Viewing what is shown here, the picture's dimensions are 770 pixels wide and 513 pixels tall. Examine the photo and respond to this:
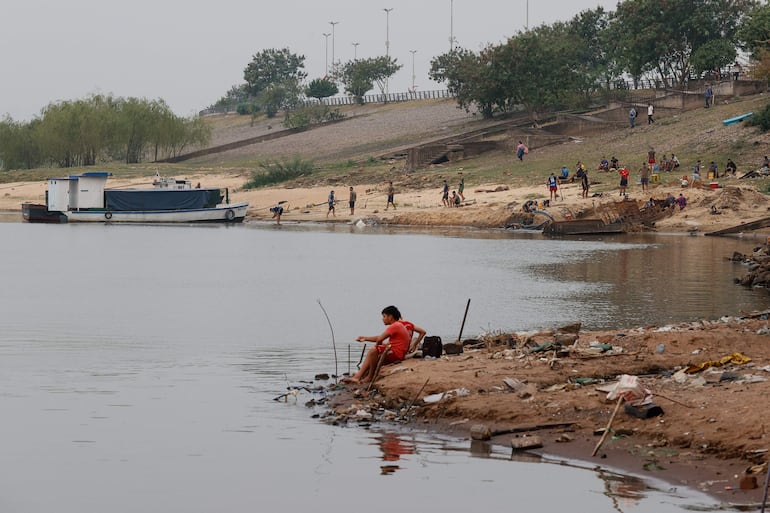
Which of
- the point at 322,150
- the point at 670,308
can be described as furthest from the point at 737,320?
the point at 322,150

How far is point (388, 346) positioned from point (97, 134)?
82309mm

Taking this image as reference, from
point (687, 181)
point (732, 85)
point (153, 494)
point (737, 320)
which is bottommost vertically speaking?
point (153, 494)

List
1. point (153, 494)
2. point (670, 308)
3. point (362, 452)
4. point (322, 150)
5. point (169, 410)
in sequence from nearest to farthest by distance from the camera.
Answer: point (153, 494) → point (362, 452) → point (169, 410) → point (670, 308) → point (322, 150)

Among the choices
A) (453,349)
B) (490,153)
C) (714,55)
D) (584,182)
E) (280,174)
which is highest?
(714,55)

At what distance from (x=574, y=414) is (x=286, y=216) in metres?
52.0

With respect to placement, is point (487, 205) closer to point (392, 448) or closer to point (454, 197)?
point (454, 197)

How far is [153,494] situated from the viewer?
1176cm

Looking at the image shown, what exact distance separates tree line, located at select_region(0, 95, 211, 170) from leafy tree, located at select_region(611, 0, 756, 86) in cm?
3741

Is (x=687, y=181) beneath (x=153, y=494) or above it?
above

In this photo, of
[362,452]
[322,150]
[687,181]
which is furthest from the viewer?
[322,150]

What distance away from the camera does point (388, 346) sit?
15969 mm

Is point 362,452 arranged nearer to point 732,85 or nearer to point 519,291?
point 519,291

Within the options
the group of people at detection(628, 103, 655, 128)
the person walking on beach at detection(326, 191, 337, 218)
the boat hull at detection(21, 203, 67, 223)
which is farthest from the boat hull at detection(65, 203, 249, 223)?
the group of people at detection(628, 103, 655, 128)

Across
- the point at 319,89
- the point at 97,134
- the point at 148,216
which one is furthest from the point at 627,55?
the point at 319,89
